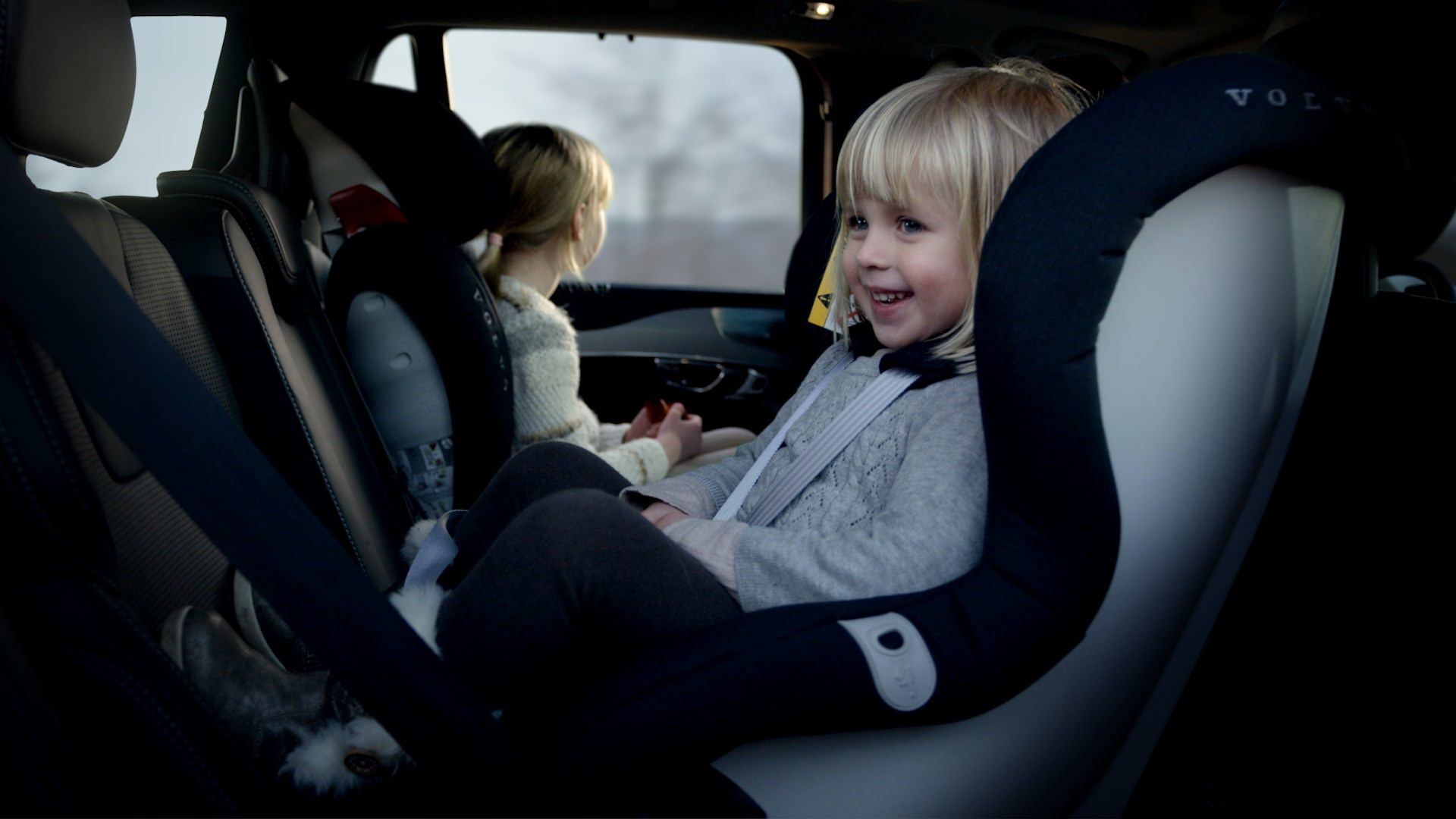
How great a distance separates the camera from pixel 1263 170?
0.67 meters

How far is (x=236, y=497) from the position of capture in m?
→ 0.73

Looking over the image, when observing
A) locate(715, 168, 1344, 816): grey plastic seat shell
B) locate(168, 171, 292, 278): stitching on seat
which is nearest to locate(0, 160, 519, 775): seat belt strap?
locate(715, 168, 1344, 816): grey plastic seat shell

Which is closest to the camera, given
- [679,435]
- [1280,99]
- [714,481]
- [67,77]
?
[1280,99]

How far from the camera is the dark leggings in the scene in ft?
2.47

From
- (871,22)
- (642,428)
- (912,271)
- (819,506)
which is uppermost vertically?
(871,22)

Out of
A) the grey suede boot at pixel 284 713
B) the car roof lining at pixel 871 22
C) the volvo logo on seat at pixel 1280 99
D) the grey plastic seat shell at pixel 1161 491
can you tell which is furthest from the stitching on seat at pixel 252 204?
the volvo logo on seat at pixel 1280 99

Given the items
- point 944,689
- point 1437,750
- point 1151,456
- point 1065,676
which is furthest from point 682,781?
point 1437,750

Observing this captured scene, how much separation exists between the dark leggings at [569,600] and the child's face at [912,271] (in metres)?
0.31

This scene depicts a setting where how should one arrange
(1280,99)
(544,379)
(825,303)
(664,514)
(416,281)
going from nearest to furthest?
(1280,99), (664,514), (825,303), (416,281), (544,379)

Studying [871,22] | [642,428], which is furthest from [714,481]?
Answer: [871,22]

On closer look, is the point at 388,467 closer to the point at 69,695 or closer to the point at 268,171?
the point at 268,171

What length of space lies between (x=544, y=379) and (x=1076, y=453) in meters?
1.16

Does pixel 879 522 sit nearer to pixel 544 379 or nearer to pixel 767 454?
pixel 767 454

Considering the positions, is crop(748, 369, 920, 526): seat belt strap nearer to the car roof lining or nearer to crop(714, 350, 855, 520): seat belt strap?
crop(714, 350, 855, 520): seat belt strap
